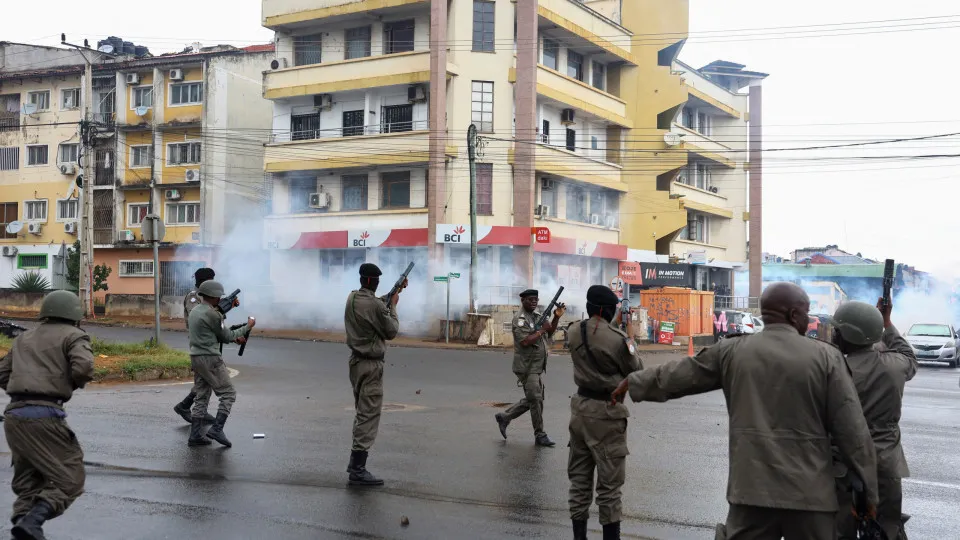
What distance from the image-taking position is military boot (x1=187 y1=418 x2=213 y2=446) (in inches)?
355

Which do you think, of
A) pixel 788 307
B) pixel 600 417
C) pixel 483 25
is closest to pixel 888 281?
pixel 600 417

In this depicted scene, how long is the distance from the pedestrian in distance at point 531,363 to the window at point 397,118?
2541 cm

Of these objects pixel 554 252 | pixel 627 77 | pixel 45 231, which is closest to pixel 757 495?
pixel 554 252

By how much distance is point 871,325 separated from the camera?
499 centimetres

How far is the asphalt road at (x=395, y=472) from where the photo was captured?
20.0 ft

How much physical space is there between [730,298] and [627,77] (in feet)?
49.9

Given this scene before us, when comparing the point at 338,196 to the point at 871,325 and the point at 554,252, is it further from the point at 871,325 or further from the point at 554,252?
the point at 871,325

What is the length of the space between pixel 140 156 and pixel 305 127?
1092 cm

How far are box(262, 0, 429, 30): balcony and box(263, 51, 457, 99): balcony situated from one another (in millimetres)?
1941

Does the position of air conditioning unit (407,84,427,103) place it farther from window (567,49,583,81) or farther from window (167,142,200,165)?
window (167,142,200,165)

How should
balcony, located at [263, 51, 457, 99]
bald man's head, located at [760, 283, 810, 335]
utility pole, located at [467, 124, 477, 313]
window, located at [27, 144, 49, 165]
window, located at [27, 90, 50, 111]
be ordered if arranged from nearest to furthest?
bald man's head, located at [760, 283, 810, 335] → utility pole, located at [467, 124, 477, 313] → balcony, located at [263, 51, 457, 99] → window, located at [27, 90, 50, 111] → window, located at [27, 144, 49, 165]

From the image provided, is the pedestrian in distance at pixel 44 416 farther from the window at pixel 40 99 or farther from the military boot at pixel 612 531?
the window at pixel 40 99

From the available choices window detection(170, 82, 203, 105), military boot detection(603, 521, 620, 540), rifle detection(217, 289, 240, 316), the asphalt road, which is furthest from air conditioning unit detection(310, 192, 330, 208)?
military boot detection(603, 521, 620, 540)

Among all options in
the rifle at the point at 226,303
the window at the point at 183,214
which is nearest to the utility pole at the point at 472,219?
the window at the point at 183,214
